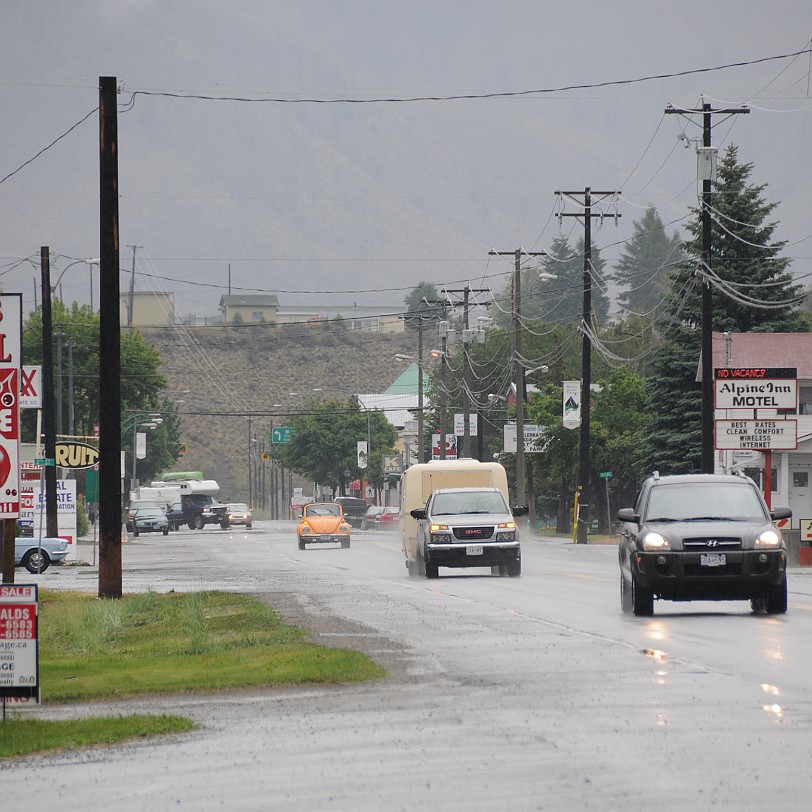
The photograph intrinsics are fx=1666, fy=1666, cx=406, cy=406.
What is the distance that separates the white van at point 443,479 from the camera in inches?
1555

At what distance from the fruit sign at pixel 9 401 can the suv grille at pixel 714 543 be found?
28.0ft

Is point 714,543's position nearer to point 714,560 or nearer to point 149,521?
point 714,560

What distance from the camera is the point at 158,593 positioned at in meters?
31.6

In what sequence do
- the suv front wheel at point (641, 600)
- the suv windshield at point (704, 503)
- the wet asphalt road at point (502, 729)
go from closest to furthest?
the wet asphalt road at point (502, 729)
the suv front wheel at point (641, 600)
the suv windshield at point (704, 503)

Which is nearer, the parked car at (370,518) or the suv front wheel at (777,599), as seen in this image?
the suv front wheel at (777,599)

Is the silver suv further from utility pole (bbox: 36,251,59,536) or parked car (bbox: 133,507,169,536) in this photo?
parked car (bbox: 133,507,169,536)

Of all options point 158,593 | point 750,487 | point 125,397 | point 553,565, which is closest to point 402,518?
point 553,565

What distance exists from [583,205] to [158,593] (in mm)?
35287

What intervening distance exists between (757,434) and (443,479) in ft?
36.0

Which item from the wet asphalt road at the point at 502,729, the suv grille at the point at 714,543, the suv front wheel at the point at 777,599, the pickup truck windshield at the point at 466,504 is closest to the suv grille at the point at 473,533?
the pickup truck windshield at the point at 466,504

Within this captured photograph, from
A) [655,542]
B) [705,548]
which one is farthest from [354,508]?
[705,548]

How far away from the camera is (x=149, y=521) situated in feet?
285

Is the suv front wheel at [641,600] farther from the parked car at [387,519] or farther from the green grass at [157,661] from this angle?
the parked car at [387,519]

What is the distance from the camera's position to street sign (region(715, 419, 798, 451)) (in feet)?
150
